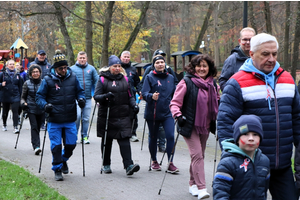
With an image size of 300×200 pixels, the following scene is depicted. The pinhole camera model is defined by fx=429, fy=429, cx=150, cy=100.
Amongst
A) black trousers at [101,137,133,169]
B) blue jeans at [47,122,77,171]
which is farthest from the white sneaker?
blue jeans at [47,122,77,171]

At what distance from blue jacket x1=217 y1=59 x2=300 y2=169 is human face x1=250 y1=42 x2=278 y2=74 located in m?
0.06

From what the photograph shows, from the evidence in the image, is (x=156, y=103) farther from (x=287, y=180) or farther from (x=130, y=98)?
(x=287, y=180)

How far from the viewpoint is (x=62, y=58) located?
23.1ft

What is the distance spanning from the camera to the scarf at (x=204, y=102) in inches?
230

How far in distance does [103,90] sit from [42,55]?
526cm

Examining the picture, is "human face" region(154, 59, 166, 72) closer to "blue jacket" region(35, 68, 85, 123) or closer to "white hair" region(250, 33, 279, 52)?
"blue jacket" region(35, 68, 85, 123)

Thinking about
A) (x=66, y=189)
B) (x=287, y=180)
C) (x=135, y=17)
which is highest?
(x=135, y=17)

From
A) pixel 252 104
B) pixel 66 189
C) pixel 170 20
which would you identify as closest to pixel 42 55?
pixel 66 189

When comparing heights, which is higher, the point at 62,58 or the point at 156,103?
the point at 62,58

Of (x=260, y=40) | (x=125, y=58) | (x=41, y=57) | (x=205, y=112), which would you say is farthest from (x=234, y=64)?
(x=41, y=57)

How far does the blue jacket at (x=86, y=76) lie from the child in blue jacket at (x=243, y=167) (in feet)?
24.3

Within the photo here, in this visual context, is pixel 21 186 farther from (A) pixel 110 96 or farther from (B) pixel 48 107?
(A) pixel 110 96

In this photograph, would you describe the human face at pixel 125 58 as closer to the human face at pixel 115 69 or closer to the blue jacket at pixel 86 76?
the blue jacket at pixel 86 76

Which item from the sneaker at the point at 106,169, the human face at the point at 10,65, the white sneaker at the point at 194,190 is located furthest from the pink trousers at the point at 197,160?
the human face at the point at 10,65
